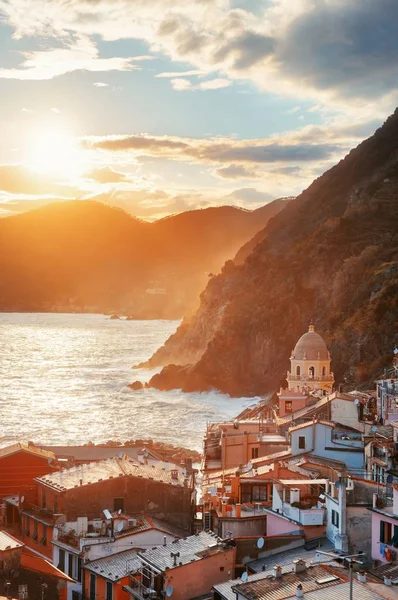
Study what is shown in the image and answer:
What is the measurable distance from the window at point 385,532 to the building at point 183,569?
342cm

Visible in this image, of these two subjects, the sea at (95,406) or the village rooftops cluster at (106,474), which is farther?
the sea at (95,406)

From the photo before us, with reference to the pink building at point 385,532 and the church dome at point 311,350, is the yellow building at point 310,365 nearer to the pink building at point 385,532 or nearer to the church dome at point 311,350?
the church dome at point 311,350

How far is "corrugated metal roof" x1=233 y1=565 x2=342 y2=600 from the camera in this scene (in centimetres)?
1720

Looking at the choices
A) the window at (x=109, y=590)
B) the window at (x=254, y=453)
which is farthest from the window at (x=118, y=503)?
the window at (x=254, y=453)

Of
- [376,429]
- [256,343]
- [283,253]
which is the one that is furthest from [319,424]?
[283,253]

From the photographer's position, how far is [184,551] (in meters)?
21.2

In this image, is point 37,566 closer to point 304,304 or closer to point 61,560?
point 61,560

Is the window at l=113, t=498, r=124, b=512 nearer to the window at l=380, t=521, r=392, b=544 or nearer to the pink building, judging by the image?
the pink building

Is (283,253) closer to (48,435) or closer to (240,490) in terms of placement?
(48,435)

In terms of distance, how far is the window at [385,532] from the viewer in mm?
20281

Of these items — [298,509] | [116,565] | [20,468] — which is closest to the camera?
[116,565]

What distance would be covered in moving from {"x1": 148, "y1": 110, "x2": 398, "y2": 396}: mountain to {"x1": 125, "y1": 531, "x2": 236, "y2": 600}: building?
4760 cm

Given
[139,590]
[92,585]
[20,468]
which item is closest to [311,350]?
[20,468]

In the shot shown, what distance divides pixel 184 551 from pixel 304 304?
260 ft
